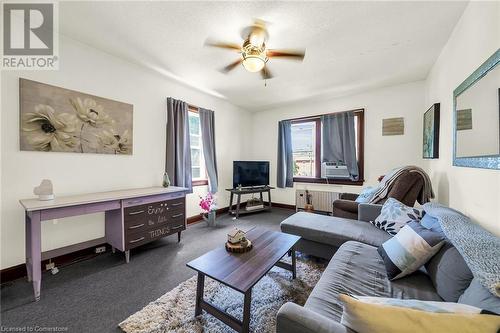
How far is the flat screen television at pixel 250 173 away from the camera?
14.1 ft

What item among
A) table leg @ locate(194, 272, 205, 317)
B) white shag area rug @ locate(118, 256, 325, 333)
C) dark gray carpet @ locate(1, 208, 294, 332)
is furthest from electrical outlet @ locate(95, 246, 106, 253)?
table leg @ locate(194, 272, 205, 317)

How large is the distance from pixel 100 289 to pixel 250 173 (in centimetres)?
314

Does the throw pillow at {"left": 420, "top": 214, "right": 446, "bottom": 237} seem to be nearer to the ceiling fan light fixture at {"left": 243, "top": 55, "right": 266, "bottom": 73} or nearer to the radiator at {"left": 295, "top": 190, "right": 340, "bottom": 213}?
the ceiling fan light fixture at {"left": 243, "top": 55, "right": 266, "bottom": 73}

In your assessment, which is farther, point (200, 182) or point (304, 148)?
point (304, 148)

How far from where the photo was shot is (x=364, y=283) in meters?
1.26

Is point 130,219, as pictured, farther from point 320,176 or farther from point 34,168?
point 320,176

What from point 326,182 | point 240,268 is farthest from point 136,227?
point 326,182

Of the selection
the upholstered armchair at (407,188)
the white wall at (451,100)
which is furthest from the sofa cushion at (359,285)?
the upholstered armchair at (407,188)

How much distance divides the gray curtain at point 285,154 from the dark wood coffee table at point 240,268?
115 inches

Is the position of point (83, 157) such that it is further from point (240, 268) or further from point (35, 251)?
point (240, 268)

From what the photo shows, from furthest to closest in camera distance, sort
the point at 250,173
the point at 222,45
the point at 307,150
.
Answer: the point at 307,150, the point at 250,173, the point at 222,45

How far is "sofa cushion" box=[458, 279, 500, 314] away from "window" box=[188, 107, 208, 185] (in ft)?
11.7

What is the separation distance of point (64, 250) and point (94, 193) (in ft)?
2.22

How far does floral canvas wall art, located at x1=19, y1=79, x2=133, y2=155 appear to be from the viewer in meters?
1.97
